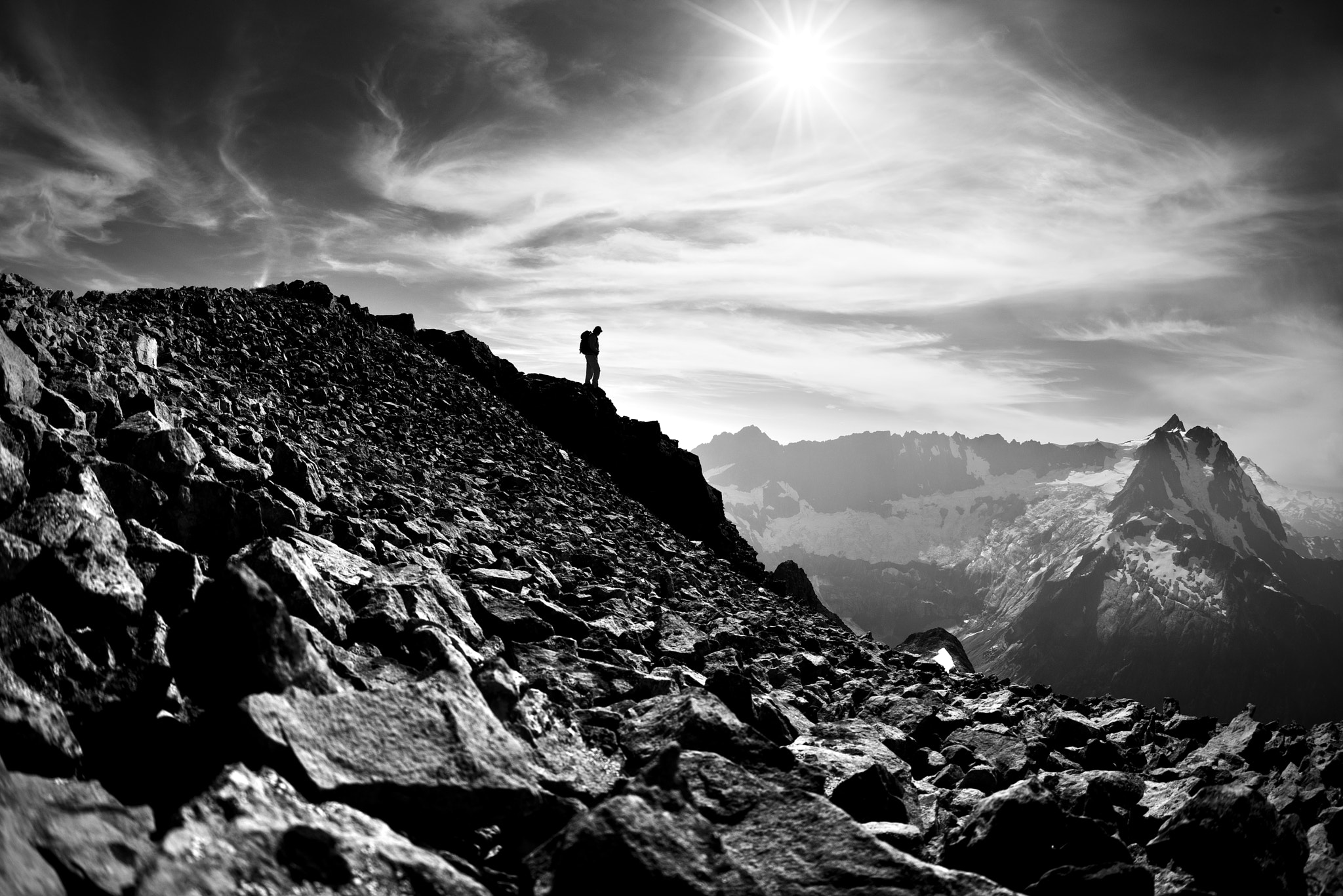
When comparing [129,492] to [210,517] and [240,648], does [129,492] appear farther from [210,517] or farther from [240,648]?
[240,648]

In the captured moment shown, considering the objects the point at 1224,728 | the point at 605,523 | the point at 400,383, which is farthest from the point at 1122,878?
the point at 400,383

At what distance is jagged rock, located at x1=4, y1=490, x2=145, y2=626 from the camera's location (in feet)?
21.0

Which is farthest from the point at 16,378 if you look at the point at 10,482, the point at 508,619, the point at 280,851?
the point at 280,851

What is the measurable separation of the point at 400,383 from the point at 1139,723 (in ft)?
98.7

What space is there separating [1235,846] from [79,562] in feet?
42.5

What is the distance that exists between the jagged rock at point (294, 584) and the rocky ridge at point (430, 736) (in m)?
0.03

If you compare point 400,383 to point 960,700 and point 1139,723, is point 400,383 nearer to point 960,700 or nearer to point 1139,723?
point 960,700

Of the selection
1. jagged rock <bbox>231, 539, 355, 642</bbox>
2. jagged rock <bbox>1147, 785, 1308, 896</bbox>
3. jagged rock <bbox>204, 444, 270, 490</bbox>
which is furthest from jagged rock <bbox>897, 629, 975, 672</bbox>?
jagged rock <bbox>231, 539, 355, 642</bbox>

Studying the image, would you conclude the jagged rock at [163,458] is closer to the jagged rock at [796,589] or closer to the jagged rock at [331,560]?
the jagged rock at [331,560]

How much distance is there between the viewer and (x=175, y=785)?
553 centimetres

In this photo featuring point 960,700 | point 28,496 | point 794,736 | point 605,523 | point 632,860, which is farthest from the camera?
point 605,523

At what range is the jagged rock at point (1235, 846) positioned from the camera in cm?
761

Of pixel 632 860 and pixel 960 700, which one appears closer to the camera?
pixel 632 860

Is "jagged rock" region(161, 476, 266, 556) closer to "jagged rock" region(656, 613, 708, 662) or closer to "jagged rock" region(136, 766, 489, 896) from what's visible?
"jagged rock" region(136, 766, 489, 896)
